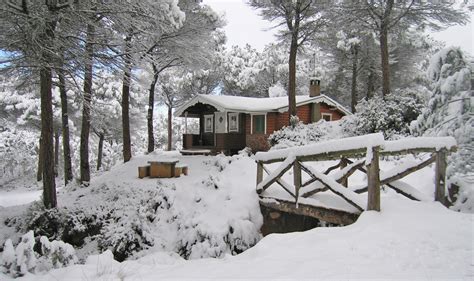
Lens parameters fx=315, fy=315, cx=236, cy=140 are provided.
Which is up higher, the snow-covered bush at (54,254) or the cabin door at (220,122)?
the cabin door at (220,122)

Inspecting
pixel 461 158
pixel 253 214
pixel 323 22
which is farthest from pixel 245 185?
pixel 323 22

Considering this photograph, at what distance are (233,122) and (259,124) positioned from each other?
174 centimetres

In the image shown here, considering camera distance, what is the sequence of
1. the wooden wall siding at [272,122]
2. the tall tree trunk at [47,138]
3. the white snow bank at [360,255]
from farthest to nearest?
the wooden wall siding at [272,122], the tall tree trunk at [47,138], the white snow bank at [360,255]

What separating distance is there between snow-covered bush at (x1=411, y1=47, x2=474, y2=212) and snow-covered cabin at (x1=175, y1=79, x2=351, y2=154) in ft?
46.1

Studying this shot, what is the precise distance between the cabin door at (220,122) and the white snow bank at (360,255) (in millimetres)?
16874

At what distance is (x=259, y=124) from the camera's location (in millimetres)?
20766

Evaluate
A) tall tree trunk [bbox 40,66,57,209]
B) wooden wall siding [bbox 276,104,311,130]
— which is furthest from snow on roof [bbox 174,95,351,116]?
tall tree trunk [bbox 40,66,57,209]

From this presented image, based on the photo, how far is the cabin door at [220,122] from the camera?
840 inches

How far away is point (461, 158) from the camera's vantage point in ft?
15.5

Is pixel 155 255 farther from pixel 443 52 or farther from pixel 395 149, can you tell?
pixel 443 52

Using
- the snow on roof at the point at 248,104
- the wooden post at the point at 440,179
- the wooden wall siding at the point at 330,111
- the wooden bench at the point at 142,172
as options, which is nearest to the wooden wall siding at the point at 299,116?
the snow on roof at the point at 248,104

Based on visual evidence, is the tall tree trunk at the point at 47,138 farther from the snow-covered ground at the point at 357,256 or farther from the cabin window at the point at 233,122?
the cabin window at the point at 233,122

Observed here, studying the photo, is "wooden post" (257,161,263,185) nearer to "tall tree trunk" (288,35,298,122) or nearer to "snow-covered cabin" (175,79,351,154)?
"tall tree trunk" (288,35,298,122)

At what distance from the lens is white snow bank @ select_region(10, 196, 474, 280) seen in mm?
3057
